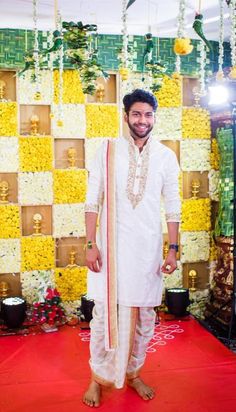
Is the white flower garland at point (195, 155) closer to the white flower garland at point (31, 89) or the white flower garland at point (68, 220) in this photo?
the white flower garland at point (68, 220)

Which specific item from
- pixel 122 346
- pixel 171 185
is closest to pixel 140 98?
pixel 171 185

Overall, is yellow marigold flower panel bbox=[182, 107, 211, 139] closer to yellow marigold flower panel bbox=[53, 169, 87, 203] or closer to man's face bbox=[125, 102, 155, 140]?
yellow marigold flower panel bbox=[53, 169, 87, 203]

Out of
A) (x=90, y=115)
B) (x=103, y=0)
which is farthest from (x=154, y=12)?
(x=90, y=115)

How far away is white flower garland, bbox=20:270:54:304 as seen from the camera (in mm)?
4750

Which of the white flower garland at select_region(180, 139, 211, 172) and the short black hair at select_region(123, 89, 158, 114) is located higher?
the short black hair at select_region(123, 89, 158, 114)

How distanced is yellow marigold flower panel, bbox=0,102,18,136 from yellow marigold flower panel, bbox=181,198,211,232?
1.81m

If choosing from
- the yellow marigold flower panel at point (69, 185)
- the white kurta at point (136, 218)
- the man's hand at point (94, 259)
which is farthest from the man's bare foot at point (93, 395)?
the yellow marigold flower panel at point (69, 185)

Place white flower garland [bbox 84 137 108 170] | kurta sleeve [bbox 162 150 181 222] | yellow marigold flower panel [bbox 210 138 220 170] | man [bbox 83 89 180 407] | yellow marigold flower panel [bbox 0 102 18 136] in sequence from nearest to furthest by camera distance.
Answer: man [bbox 83 89 180 407] → kurta sleeve [bbox 162 150 181 222] → yellow marigold flower panel [bbox 0 102 18 136] → white flower garland [bbox 84 137 108 170] → yellow marigold flower panel [bbox 210 138 220 170]

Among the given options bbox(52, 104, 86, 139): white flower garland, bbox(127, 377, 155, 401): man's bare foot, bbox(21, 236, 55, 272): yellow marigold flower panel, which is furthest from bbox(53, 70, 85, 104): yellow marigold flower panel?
bbox(127, 377, 155, 401): man's bare foot

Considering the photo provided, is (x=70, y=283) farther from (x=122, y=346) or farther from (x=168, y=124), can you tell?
(x=122, y=346)

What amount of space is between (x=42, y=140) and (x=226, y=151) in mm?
1733

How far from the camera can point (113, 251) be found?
2877 millimetres

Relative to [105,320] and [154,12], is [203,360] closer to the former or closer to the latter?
[105,320]

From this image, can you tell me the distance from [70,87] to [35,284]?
6.23 ft
